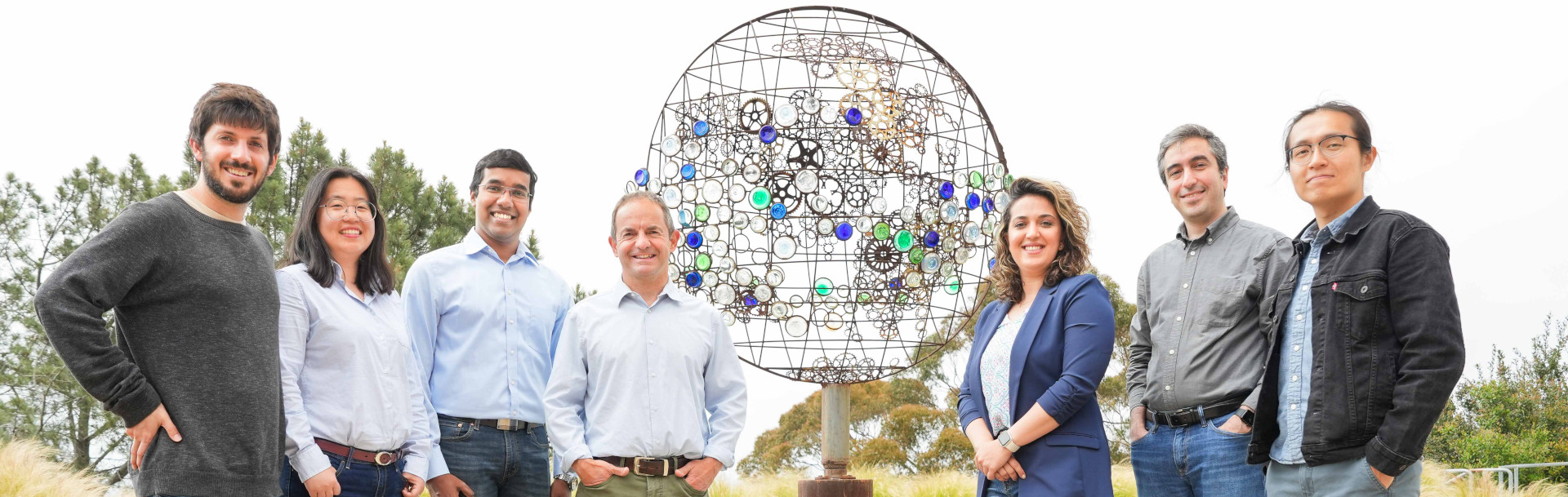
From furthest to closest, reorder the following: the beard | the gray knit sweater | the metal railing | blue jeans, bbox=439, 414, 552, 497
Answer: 1. the metal railing
2. blue jeans, bbox=439, 414, 552, 497
3. the beard
4. the gray knit sweater

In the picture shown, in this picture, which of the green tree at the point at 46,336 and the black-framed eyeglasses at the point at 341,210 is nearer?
the black-framed eyeglasses at the point at 341,210

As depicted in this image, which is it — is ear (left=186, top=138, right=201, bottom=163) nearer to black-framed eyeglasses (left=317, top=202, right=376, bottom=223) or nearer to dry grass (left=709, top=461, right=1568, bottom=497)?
black-framed eyeglasses (left=317, top=202, right=376, bottom=223)

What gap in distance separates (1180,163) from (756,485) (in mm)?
4783

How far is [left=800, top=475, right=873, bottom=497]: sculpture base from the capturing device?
5609mm

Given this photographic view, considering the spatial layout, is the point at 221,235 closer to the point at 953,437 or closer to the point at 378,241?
the point at 378,241

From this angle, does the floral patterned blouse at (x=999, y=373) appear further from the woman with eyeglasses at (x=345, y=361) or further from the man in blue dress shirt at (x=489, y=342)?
the woman with eyeglasses at (x=345, y=361)

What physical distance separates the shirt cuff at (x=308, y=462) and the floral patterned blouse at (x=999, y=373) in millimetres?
1742

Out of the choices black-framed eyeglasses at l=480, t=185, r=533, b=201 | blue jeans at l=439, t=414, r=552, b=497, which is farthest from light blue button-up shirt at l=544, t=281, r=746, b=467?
black-framed eyeglasses at l=480, t=185, r=533, b=201

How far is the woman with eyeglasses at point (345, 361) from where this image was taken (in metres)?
2.83

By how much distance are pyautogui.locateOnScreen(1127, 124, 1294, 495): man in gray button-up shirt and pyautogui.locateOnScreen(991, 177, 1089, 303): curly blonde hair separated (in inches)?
16.7

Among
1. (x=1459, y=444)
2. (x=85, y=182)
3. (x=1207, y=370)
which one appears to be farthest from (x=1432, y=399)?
(x=1459, y=444)

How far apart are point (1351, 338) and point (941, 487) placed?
14.8ft

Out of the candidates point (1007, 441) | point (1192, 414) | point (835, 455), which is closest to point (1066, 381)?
point (1007, 441)

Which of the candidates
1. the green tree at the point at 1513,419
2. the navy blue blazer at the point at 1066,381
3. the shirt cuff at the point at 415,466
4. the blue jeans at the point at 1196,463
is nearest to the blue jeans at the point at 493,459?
the shirt cuff at the point at 415,466
